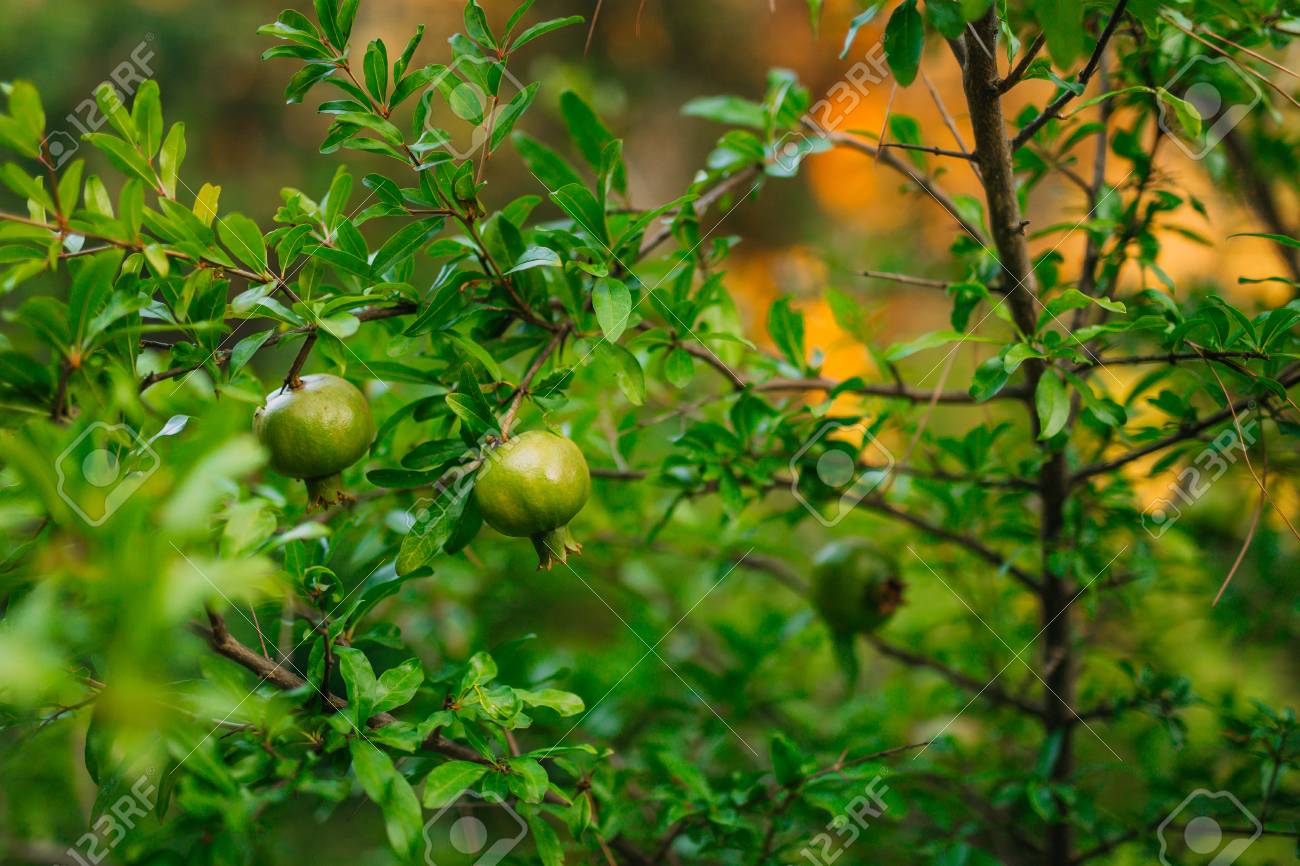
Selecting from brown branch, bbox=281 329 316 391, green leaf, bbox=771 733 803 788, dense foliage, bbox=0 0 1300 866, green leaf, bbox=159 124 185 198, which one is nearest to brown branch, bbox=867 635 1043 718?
dense foliage, bbox=0 0 1300 866

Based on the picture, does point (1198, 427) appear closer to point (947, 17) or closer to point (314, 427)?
point (947, 17)

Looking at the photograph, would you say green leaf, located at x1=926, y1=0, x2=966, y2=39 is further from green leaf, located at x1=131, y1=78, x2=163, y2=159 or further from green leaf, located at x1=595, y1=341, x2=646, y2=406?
green leaf, located at x1=131, y1=78, x2=163, y2=159

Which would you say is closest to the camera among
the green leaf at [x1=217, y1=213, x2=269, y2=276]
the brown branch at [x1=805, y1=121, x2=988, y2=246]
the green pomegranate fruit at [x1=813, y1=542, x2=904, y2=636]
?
the green leaf at [x1=217, y1=213, x2=269, y2=276]

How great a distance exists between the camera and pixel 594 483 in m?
1.00

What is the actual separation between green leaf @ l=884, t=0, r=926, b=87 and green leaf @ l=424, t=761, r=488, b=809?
0.55m

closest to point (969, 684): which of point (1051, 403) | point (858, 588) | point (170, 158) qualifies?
point (858, 588)

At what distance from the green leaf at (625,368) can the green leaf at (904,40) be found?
271 mm

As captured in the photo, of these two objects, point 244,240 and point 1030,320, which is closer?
point 244,240

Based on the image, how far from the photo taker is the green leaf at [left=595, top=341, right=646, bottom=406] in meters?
0.63

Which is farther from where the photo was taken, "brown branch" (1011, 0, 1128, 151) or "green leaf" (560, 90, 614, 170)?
"green leaf" (560, 90, 614, 170)

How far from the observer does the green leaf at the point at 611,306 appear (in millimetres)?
581

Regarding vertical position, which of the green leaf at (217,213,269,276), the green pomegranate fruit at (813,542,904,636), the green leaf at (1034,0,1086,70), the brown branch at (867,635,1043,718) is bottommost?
the brown branch at (867,635,1043,718)

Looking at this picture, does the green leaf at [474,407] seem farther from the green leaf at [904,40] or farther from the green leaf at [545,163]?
the green leaf at [904,40]

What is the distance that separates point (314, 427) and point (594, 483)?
453 millimetres
